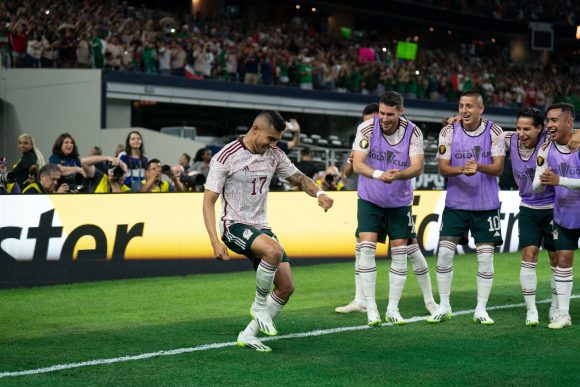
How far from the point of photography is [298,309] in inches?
442

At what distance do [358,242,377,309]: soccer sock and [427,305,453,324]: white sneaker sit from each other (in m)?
0.64

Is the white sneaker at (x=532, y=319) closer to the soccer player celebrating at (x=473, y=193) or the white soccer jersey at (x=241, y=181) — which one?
the soccer player celebrating at (x=473, y=193)

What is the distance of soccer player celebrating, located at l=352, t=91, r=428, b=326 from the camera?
967 centimetres

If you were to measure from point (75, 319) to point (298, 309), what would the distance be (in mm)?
2454

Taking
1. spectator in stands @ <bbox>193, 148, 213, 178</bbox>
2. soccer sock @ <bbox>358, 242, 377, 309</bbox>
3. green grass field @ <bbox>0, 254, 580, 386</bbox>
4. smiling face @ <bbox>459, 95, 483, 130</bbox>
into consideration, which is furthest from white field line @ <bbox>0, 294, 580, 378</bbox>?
spectator in stands @ <bbox>193, 148, 213, 178</bbox>

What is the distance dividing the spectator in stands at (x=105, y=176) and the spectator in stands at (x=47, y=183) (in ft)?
3.19

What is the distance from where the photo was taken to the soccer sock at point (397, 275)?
32.4 feet

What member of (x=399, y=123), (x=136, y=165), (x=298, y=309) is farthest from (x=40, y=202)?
(x=399, y=123)

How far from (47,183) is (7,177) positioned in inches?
21.3

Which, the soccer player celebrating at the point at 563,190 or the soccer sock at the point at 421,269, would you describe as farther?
the soccer sock at the point at 421,269

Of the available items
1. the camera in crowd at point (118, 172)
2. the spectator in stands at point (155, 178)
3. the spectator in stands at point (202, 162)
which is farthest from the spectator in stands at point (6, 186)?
→ the spectator in stands at point (202, 162)

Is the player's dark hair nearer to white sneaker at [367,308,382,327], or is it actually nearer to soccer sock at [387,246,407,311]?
soccer sock at [387,246,407,311]

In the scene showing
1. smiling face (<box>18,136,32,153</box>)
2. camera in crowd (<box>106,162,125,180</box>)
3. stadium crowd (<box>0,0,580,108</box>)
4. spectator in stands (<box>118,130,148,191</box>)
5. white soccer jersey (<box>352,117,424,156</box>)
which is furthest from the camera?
stadium crowd (<box>0,0,580,108</box>)

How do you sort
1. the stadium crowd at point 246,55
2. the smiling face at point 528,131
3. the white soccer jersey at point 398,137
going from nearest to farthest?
1. the white soccer jersey at point 398,137
2. the smiling face at point 528,131
3. the stadium crowd at point 246,55
